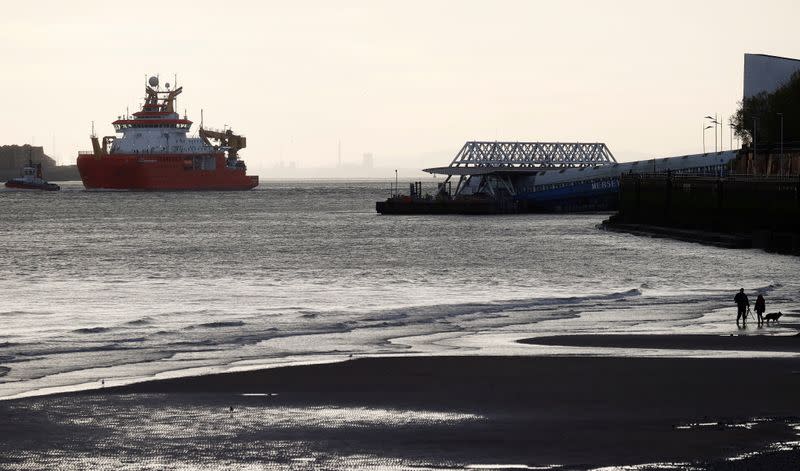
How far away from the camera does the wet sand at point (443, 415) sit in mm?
15195

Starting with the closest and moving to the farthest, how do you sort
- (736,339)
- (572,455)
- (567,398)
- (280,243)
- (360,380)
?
1. (572,455)
2. (567,398)
3. (360,380)
4. (736,339)
5. (280,243)

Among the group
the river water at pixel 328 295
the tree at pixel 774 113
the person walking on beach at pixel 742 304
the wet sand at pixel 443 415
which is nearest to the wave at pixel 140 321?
the river water at pixel 328 295

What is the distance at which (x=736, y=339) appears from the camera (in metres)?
25.9

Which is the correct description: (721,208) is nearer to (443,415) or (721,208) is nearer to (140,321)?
(140,321)

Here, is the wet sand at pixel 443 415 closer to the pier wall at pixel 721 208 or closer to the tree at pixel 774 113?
the pier wall at pixel 721 208

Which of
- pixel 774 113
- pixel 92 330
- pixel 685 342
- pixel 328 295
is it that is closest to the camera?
pixel 685 342

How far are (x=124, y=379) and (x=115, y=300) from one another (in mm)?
19860

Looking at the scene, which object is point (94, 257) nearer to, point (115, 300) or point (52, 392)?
point (115, 300)

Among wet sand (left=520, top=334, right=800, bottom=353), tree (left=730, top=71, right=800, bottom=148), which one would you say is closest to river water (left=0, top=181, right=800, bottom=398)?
wet sand (left=520, top=334, right=800, bottom=353)

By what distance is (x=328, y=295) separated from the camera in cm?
4228

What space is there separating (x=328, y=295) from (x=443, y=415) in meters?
24.8

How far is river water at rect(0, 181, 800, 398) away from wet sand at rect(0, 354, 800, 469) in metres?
2.24

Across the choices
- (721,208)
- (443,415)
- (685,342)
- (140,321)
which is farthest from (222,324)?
(721,208)

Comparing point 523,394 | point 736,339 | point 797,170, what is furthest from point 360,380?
point 797,170
